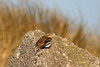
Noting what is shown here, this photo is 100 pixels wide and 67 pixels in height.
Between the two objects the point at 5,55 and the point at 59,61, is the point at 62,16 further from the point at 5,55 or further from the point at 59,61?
the point at 59,61

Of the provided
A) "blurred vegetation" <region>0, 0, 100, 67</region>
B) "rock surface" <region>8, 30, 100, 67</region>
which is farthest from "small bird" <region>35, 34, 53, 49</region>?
"blurred vegetation" <region>0, 0, 100, 67</region>

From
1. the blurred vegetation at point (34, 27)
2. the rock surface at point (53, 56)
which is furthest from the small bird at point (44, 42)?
the blurred vegetation at point (34, 27)

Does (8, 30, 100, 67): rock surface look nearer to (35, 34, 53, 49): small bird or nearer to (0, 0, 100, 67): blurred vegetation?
(35, 34, 53, 49): small bird

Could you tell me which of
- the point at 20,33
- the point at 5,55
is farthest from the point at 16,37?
the point at 5,55

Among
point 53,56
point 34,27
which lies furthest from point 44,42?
point 34,27

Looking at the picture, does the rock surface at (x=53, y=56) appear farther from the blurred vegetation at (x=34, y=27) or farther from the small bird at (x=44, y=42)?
the blurred vegetation at (x=34, y=27)

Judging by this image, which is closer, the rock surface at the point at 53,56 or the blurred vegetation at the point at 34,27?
the rock surface at the point at 53,56
